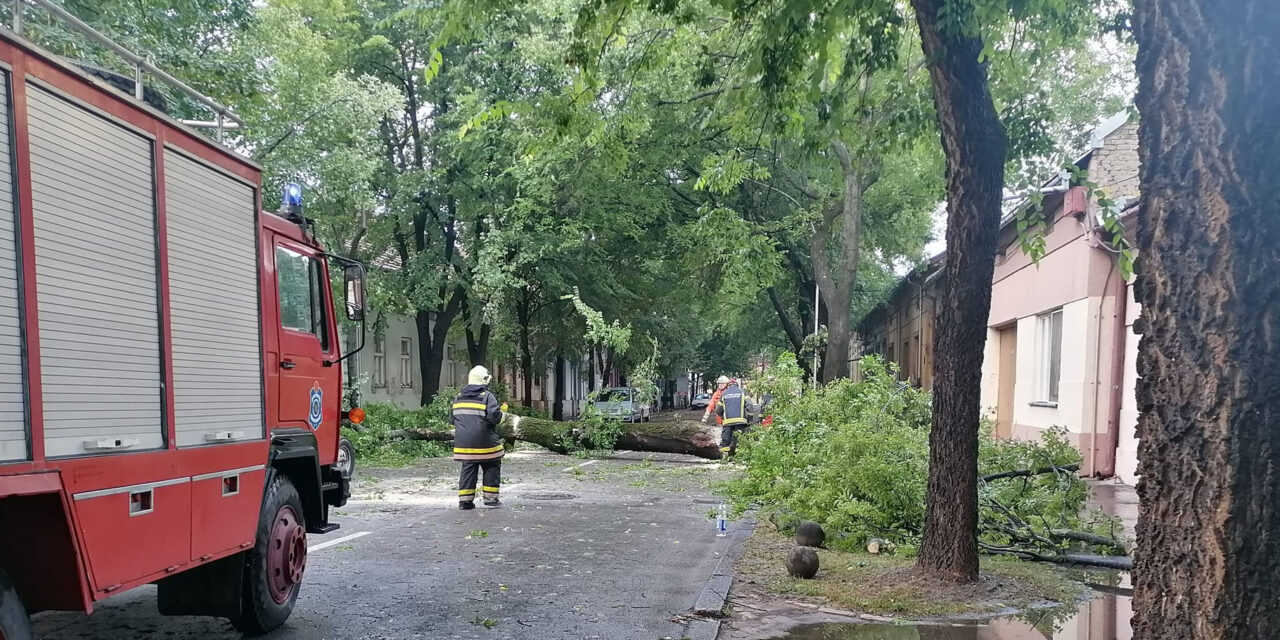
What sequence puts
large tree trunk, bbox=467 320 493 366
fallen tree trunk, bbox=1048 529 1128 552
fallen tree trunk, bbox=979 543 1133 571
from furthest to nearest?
large tree trunk, bbox=467 320 493 366, fallen tree trunk, bbox=1048 529 1128 552, fallen tree trunk, bbox=979 543 1133 571

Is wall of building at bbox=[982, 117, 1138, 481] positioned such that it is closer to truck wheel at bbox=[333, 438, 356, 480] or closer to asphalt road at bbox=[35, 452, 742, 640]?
asphalt road at bbox=[35, 452, 742, 640]

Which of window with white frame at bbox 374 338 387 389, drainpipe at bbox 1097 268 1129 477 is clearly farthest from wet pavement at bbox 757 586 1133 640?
window with white frame at bbox 374 338 387 389

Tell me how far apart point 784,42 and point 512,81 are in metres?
14.4

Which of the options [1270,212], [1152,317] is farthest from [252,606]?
[1270,212]

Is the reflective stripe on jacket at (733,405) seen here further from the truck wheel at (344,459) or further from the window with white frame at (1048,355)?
the truck wheel at (344,459)

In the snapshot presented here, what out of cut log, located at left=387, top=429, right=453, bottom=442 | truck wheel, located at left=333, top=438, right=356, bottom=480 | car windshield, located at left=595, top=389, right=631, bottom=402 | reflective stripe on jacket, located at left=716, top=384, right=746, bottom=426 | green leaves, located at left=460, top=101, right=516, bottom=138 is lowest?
cut log, located at left=387, top=429, right=453, bottom=442

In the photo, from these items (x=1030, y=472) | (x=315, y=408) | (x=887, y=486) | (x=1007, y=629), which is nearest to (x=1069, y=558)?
(x=1030, y=472)

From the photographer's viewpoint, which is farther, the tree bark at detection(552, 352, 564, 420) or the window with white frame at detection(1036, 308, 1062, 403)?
the tree bark at detection(552, 352, 564, 420)

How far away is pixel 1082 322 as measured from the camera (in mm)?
13555

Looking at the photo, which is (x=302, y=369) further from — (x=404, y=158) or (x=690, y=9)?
(x=404, y=158)

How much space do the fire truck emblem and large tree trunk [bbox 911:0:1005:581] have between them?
4.25 meters

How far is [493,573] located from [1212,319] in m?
5.68

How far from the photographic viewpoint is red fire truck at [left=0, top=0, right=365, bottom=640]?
317 centimetres

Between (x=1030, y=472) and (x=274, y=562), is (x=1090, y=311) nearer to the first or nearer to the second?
(x=1030, y=472)
